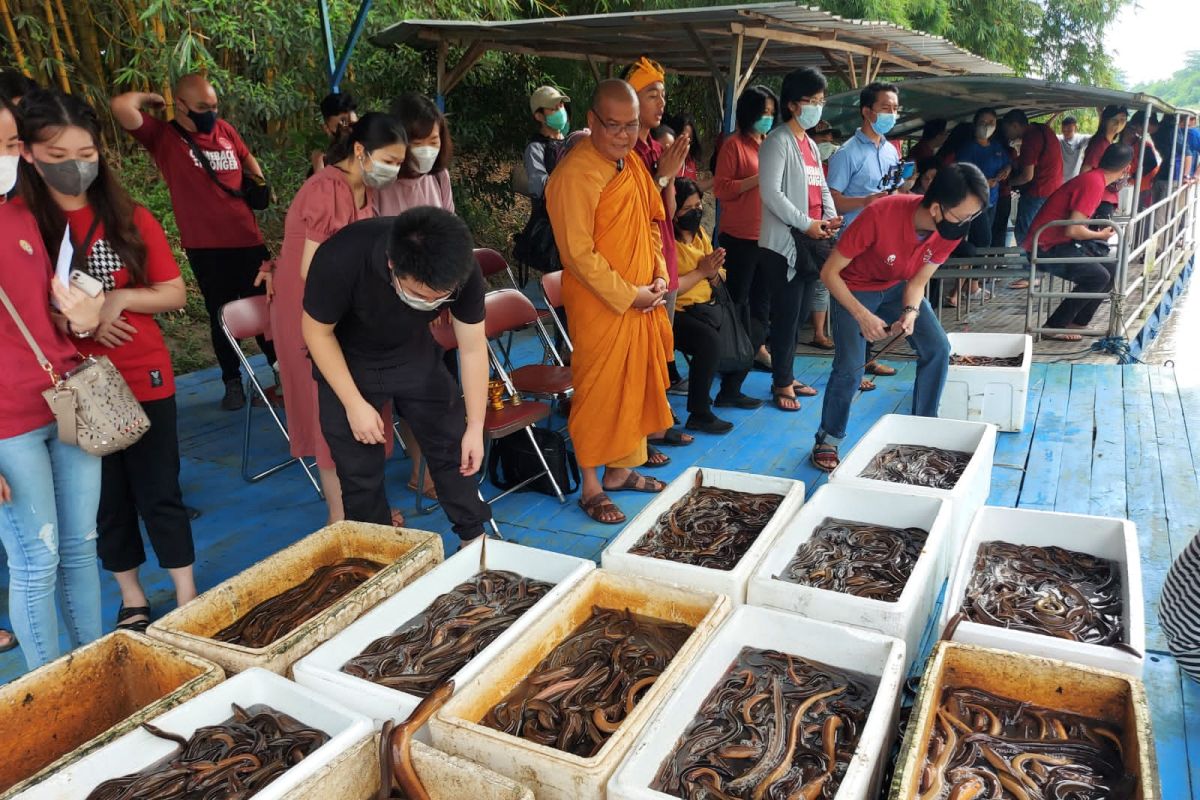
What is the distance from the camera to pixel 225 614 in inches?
92.9

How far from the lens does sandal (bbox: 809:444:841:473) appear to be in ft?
14.1

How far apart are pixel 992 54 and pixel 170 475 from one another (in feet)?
52.6

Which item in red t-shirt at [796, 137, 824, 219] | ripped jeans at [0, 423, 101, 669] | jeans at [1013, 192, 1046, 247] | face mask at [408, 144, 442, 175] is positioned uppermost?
face mask at [408, 144, 442, 175]

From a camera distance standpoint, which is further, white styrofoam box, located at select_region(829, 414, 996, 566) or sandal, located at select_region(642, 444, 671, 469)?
sandal, located at select_region(642, 444, 671, 469)

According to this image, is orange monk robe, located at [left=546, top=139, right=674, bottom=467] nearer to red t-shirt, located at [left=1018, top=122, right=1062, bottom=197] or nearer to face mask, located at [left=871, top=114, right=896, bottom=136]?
face mask, located at [left=871, top=114, right=896, bottom=136]

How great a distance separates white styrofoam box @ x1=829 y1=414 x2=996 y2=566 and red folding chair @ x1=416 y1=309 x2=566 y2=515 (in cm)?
143

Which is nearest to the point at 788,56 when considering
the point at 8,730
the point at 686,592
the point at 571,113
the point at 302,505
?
the point at 571,113

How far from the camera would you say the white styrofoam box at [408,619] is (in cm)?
191

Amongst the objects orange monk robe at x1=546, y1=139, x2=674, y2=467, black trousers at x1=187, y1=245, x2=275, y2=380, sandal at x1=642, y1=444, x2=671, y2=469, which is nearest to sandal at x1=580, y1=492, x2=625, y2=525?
orange monk robe at x1=546, y1=139, x2=674, y2=467

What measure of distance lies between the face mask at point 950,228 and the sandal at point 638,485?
1.83 meters

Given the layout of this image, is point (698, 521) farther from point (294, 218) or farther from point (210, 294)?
point (210, 294)

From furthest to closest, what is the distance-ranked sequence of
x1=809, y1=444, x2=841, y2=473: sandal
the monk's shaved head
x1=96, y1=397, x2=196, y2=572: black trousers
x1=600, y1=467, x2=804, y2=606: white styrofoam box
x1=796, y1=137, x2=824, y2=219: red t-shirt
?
x1=796, y1=137, x2=824, y2=219: red t-shirt
x1=809, y1=444, x2=841, y2=473: sandal
the monk's shaved head
x1=96, y1=397, x2=196, y2=572: black trousers
x1=600, y1=467, x2=804, y2=606: white styrofoam box

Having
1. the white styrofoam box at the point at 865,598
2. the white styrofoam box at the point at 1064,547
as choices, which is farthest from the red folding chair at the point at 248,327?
the white styrofoam box at the point at 1064,547

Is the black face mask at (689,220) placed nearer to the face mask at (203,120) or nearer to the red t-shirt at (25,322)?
the face mask at (203,120)
